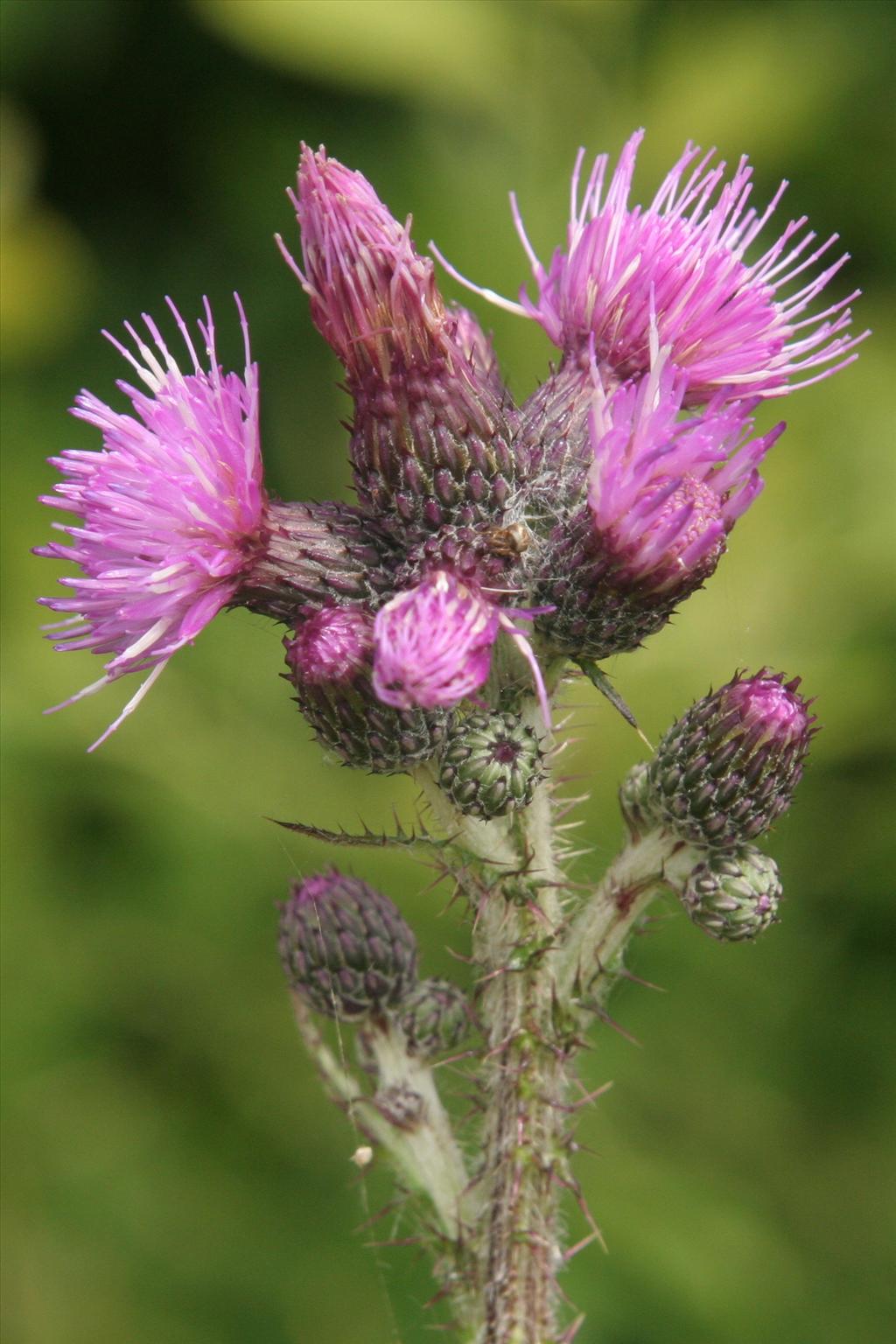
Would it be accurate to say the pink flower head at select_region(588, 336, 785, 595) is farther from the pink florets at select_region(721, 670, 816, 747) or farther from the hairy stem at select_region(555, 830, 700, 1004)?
the hairy stem at select_region(555, 830, 700, 1004)

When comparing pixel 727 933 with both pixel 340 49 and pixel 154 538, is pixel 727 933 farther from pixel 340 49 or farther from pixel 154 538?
pixel 340 49

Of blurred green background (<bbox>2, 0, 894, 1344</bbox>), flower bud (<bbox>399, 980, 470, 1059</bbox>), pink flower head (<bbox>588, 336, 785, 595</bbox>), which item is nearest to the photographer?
pink flower head (<bbox>588, 336, 785, 595</bbox>)

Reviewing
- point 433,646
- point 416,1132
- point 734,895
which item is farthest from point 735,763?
point 416,1132

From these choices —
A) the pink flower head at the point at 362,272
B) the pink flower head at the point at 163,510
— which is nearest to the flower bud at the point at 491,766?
the pink flower head at the point at 163,510

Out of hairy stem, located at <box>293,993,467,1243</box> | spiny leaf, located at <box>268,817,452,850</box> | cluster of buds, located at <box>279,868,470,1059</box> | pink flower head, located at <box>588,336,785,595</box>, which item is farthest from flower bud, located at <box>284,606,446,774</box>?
hairy stem, located at <box>293,993,467,1243</box>

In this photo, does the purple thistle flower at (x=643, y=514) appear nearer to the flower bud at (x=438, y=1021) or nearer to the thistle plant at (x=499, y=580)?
the thistle plant at (x=499, y=580)

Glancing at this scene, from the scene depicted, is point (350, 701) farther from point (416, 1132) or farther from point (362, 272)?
point (416, 1132)

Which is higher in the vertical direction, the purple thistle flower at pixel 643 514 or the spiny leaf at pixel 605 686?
the purple thistle flower at pixel 643 514
